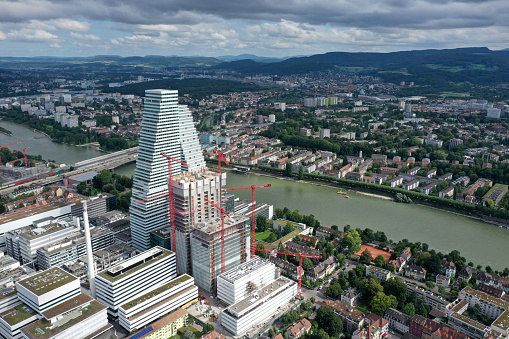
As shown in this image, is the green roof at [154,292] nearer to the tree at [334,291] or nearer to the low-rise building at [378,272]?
the tree at [334,291]

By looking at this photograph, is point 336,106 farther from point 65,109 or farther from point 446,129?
point 65,109

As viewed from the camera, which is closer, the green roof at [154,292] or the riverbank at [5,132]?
the green roof at [154,292]

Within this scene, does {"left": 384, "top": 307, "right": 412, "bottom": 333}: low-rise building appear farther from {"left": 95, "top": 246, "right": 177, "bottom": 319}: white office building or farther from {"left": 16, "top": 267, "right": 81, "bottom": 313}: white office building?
{"left": 16, "top": 267, "right": 81, "bottom": 313}: white office building

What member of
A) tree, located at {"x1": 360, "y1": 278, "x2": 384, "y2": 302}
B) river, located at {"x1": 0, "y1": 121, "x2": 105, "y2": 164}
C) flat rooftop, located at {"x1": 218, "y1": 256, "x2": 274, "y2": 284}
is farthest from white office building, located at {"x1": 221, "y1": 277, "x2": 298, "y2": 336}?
river, located at {"x1": 0, "y1": 121, "x2": 105, "y2": 164}

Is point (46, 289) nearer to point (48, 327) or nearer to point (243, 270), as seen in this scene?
point (48, 327)

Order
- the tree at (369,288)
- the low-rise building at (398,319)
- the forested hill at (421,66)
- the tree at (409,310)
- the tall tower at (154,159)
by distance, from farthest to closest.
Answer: the forested hill at (421,66), the tall tower at (154,159), the tree at (369,288), the tree at (409,310), the low-rise building at (398,319)

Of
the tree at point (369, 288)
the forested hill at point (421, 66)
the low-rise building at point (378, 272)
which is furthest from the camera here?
the forested hill at point (421, 66)

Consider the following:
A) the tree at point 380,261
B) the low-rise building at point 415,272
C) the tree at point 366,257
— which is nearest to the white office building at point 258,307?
the tree at point 366,257
